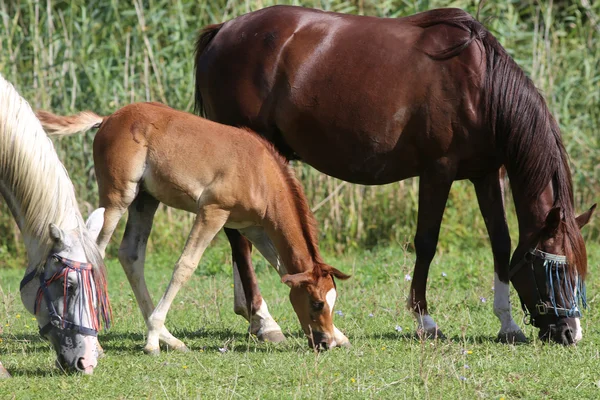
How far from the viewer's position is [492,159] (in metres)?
6.11

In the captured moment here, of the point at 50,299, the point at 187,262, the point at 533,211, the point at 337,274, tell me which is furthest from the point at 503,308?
the point at 50,299

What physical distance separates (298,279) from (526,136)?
1.72 meters

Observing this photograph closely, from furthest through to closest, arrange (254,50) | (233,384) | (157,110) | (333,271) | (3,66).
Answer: (3,66) < (254,50) < (157,110) < (333,271) < (233,384)

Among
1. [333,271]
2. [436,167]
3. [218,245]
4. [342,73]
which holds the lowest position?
[218,245]

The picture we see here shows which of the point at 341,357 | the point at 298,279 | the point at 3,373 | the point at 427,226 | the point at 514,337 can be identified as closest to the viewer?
the point at 3,373

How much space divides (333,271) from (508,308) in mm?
1314

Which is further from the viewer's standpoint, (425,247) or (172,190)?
(425,247)

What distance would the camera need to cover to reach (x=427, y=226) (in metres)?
6.17

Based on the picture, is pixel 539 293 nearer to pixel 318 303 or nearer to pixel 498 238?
pixel 498 238

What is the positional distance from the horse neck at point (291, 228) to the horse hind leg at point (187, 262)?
0.31 meters

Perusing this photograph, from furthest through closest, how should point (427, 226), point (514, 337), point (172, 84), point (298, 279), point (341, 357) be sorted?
point (172, 84)
point (427, 226)
point (514, 337)
point (298, 279)
point (341, 357)

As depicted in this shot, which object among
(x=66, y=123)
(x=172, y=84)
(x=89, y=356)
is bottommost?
(x=172, y=84)

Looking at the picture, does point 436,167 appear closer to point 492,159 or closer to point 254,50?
point 492,159

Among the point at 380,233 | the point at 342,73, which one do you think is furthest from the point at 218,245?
the point at 342,73
